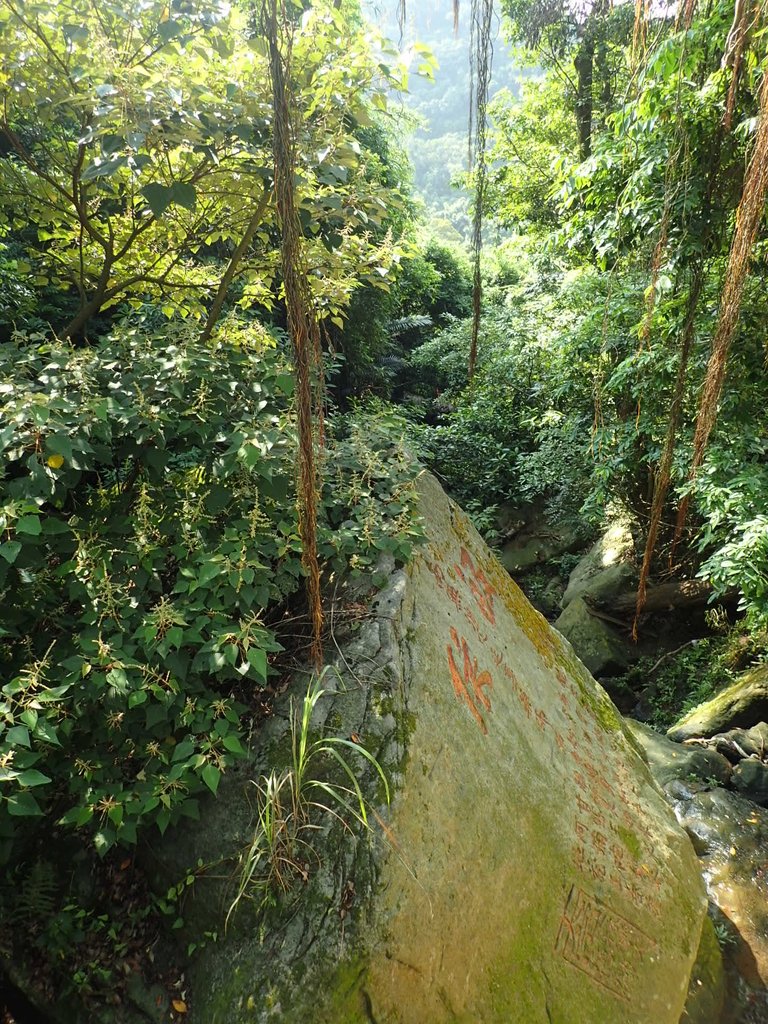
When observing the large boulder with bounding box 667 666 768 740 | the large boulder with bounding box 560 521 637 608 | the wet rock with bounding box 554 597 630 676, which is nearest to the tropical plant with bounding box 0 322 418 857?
the large boulder with bounding box 667 666 768 740

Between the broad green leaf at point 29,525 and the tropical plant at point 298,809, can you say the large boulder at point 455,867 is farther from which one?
the broad green leaf at point 29,525

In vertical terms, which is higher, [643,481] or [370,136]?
[370,136]

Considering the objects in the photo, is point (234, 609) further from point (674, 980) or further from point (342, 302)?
point (674, 980)

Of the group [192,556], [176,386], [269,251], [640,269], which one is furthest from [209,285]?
[640,269]

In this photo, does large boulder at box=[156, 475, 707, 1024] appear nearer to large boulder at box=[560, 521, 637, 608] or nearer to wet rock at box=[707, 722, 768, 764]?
wet rock at box=[707, 722, 768, 764]

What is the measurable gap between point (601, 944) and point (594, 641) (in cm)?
475

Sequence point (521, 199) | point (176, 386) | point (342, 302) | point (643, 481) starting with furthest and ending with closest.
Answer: point (521, 199) → point (643, 481) → point (342, 302) → point (176, 386)

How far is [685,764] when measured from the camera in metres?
4.71

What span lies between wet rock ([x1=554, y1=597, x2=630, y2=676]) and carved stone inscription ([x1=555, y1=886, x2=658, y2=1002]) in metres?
4.28

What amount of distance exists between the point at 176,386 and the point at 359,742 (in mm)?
1377

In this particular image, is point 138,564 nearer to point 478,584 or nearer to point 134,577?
point 134,577

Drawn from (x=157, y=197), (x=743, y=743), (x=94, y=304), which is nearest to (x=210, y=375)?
(x=157, y=197)

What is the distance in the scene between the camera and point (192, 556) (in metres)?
2.08

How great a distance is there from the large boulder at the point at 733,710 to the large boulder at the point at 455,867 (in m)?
2.42
